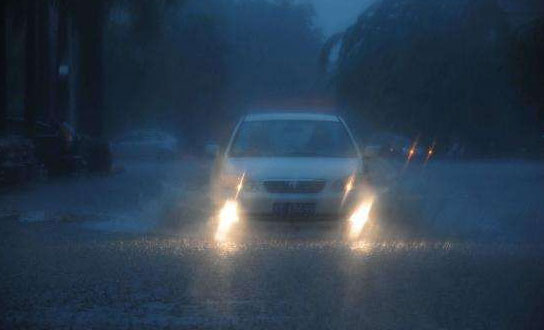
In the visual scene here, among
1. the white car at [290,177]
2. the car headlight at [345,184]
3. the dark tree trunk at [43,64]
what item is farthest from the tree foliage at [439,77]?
the car headlight at [345,184]

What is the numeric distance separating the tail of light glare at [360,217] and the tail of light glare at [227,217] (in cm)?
146

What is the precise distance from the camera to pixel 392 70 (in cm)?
3988

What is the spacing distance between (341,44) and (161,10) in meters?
18.5

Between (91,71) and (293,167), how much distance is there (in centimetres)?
1522

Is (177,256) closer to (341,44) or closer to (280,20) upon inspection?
(341,44)

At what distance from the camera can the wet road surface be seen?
691 cm

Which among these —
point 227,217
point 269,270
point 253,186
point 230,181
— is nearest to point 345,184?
point 253,186

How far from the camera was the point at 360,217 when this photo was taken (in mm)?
12578

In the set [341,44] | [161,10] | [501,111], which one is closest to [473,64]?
[501,111]

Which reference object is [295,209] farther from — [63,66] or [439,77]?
[439,77]

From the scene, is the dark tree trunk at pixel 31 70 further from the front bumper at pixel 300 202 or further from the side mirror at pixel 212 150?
the front bumper at pixel 300 202

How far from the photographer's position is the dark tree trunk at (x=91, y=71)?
84.1 ft

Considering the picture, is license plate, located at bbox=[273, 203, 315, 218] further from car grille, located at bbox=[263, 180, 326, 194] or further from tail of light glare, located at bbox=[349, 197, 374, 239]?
tail of light glare, located at bbox=[349, 197, 374, 239]

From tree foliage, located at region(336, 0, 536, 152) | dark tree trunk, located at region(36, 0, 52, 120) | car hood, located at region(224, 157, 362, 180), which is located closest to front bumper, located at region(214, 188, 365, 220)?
car hood, located at region(224, 157, 362, 180)
